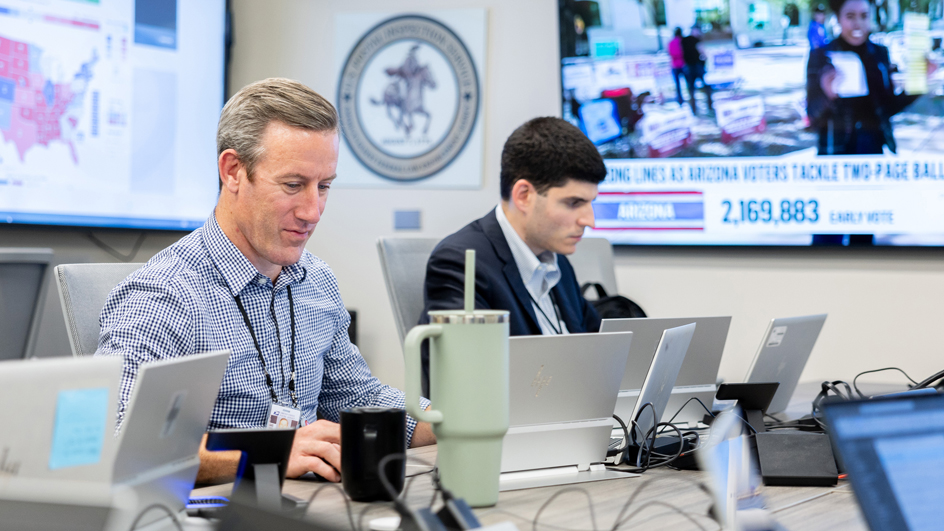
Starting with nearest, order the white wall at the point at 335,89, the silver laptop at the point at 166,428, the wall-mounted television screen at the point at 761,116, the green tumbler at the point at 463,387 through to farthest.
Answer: the silver laptop at the point at 166,428
the green tumbler at the point at 463,387
the wall-mounted television screen at the point at 761,116
the white wall at the point at 335,89

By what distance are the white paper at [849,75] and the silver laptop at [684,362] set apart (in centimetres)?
151

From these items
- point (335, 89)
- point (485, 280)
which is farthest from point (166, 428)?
point (335, 89)

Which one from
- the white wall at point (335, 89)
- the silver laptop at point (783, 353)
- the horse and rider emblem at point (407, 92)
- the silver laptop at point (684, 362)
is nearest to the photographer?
the silver laptop at point (684, 362)

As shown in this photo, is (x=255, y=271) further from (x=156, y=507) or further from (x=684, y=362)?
(x=684, y=362)

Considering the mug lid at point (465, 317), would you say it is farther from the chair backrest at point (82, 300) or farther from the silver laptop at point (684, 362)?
the chair backrest at point (82, 300)

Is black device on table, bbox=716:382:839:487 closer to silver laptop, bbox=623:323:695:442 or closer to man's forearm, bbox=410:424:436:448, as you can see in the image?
silver laptop, bbox=623:323:695:442

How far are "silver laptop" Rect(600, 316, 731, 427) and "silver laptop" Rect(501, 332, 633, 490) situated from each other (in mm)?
151

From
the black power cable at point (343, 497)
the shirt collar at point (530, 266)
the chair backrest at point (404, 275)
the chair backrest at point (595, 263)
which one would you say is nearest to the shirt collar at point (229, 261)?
the black power cable at point (343, 497)

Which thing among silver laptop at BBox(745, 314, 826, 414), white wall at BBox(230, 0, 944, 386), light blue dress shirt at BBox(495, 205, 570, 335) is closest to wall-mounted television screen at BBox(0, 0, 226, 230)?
white wall at BBox(230, 0, 944, 386)

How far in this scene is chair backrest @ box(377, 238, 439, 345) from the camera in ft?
6.67

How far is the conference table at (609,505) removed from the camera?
2.97ft

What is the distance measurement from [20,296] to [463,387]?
160 centimetres

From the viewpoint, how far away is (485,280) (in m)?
1.88

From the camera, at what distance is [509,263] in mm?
1968
